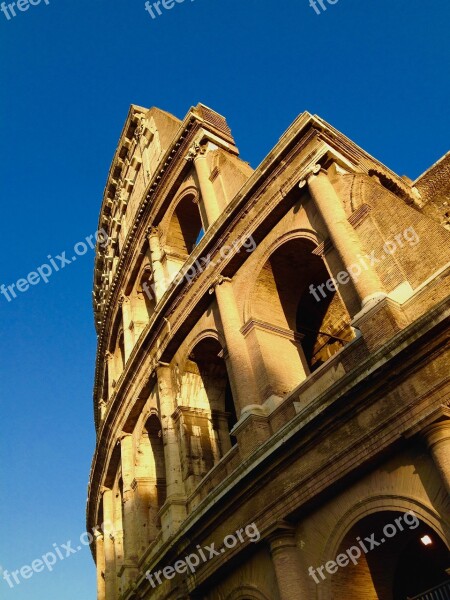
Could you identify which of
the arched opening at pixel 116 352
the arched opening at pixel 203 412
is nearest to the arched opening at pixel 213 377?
the arched opening at pixel 203 412

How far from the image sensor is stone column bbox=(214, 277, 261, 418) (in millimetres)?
9586

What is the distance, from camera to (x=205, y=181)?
566 inches

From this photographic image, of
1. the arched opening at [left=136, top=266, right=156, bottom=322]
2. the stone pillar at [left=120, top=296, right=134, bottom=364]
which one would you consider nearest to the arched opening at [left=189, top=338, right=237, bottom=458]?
the stone pillar at [left=120, top=296, right=134, bottom=364]

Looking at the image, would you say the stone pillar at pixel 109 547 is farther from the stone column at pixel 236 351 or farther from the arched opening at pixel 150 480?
the stone column at pixel 236 351

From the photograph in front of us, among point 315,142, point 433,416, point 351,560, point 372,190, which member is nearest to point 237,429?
point 351,560

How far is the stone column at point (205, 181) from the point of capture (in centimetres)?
1341

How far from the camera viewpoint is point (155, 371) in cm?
1314

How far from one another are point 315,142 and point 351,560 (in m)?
6.88

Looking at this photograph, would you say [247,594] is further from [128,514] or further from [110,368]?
[110,368]

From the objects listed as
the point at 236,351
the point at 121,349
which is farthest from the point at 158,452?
the point at 121,349

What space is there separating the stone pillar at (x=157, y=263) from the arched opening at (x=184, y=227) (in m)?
0.39

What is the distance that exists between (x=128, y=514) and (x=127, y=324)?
226 inches

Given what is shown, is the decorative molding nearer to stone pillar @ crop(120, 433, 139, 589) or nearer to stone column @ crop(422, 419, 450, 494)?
stone column @ crop(422, 419, 450, 494)

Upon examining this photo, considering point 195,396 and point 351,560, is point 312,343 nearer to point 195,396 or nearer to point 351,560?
point 195,396
